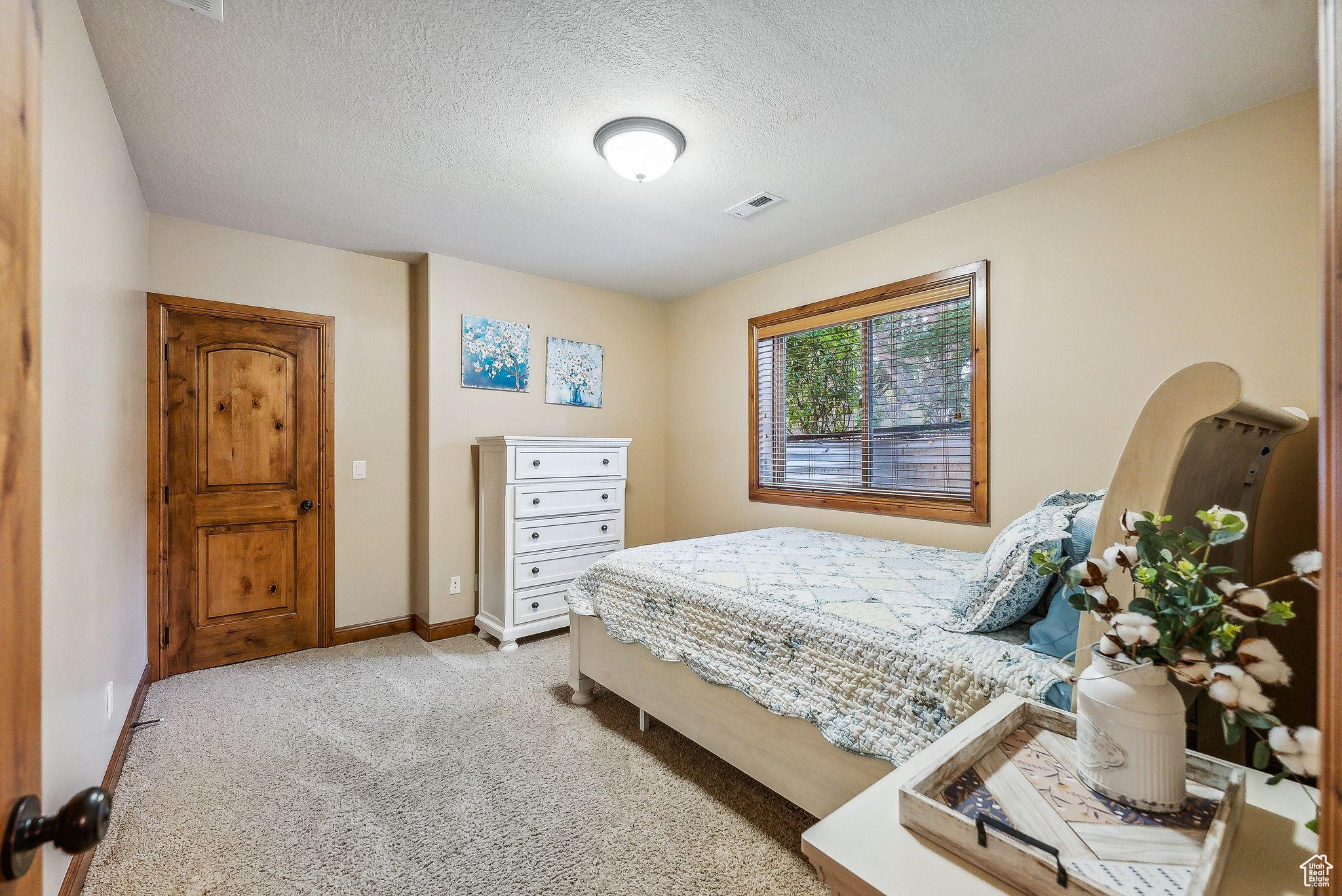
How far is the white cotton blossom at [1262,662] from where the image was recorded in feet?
2.52

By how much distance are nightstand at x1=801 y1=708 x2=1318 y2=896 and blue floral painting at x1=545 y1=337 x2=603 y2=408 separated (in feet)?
11.9

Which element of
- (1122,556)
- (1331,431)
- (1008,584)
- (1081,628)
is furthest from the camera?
(1008,584)

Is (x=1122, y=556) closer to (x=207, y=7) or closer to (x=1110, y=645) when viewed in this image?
(x=1110, y=645)

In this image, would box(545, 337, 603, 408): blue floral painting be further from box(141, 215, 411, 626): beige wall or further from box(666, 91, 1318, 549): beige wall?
box(666, 91, 1318, 549): beige wall

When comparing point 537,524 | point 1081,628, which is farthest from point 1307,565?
point 537,524

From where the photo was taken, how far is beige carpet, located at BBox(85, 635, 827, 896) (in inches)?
64.1

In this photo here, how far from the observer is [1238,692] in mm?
778

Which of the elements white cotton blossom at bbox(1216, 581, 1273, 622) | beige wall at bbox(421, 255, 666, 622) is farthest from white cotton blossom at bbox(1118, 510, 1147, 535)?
beige wall at bbox(421, 255, 666, 622)

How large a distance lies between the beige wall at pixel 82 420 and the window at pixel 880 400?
329 cm

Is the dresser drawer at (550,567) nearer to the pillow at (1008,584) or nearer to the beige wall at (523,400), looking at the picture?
the beige wall at (523,400)

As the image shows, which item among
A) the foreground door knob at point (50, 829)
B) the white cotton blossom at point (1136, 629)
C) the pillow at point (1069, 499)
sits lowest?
the foreground door knob at point (50, 829)

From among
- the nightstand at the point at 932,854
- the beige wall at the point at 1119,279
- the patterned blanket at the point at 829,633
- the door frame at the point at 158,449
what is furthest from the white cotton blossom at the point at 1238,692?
the door frame at the point at 158,449

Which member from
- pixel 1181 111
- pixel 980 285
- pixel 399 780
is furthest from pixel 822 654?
pixel 1181 111

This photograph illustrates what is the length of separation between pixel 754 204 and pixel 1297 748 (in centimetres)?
277
